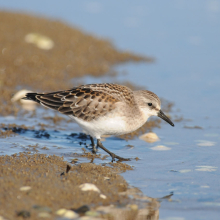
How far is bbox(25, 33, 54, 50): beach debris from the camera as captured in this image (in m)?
16.1

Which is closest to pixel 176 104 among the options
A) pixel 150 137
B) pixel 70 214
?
pixel 150 137

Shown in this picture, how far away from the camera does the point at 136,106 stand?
8.48 meters

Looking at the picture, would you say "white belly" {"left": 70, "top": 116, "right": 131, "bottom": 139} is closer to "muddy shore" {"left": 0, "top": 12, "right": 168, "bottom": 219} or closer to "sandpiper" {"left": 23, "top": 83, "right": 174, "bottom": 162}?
"sandpiper" {"left": 23, "top": 83, "right": 174, "bottom": 162}

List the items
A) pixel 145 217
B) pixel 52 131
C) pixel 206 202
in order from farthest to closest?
pixel 52 131 → pixel 206 202 → pixel 145 217

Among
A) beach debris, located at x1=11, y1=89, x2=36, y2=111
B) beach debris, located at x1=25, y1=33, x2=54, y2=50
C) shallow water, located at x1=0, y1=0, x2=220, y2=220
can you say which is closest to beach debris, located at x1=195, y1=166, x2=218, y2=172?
shallow water, located at x1=0, y1=0, x2=220, y2=220

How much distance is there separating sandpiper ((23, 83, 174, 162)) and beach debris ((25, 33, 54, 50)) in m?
7.75

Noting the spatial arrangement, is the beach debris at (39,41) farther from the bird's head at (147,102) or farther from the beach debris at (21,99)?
the bird's head at (147,102)

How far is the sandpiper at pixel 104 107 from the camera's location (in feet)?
26.4

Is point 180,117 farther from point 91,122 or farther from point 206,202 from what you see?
point 206,202

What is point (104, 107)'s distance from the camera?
8.09 metres

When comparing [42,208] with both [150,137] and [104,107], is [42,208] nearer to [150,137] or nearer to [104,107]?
[104,107]

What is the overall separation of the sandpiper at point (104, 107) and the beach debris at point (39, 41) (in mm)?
7753

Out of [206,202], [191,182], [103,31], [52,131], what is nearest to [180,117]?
[52,131]

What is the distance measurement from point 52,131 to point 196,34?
1167 centimetres
